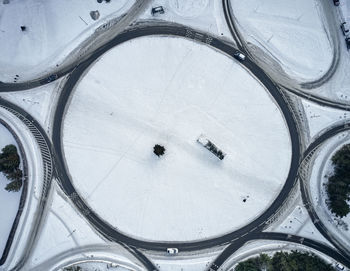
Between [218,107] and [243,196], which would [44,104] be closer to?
[218,107]

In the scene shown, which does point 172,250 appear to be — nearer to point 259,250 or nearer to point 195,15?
point 259,250

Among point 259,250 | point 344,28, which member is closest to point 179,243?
point 259,250

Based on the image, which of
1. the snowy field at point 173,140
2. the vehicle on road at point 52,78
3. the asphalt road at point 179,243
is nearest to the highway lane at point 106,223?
the asphalt road at point 179,243

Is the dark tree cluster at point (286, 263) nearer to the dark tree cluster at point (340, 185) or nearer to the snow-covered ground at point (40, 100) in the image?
the dark tree cluster at point (340, 185)

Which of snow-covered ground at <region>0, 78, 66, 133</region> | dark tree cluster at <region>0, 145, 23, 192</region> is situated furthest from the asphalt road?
dark tree cluster at <region>0, 145, 23, 192</region>

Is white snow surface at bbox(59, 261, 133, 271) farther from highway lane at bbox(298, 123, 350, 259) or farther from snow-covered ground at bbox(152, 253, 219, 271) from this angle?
highway lane at bbox(298, 123, 350, 259)

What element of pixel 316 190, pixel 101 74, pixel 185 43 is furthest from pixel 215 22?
pixel 316 190
